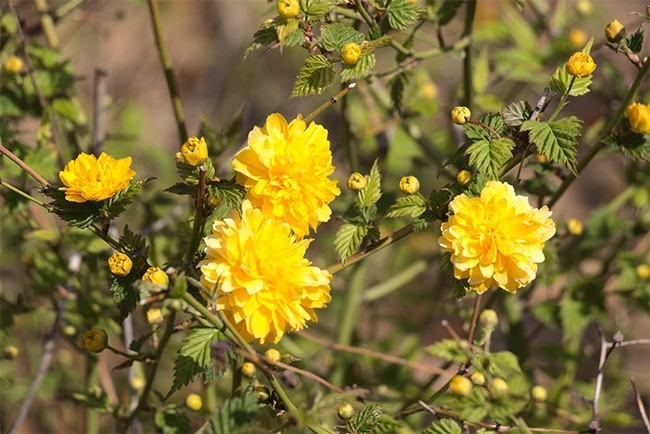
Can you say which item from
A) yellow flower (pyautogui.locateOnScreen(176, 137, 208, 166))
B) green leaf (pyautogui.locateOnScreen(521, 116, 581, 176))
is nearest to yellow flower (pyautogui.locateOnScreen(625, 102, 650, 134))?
green leaf (pyautogui.locateOnScreen(521, 116, 581, 176))

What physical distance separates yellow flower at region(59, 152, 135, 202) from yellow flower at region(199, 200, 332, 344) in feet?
0.62


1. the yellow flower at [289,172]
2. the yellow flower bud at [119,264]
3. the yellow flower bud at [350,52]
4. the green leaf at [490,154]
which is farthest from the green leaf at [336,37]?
the yellow flower bud at [119,264]

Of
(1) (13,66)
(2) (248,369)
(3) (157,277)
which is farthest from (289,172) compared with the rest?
(1) (13,66)

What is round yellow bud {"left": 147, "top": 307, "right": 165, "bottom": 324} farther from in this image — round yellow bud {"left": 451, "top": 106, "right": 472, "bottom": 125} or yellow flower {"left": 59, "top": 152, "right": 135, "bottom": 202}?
round yellow bud {"left": 451, "top": 106, "right": 472, "bottom": 125}

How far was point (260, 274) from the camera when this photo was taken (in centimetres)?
114

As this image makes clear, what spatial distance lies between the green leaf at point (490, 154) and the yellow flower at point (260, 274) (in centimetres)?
33

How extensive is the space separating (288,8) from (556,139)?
505 mm

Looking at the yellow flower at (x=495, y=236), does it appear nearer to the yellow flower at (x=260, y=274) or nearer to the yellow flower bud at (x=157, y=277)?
the yellow flower at (x=260, y=274)

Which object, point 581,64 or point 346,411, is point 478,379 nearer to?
point 346,411

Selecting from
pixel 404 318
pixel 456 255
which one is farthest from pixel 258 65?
pixel 456 255

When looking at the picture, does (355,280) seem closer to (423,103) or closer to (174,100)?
(423,103)

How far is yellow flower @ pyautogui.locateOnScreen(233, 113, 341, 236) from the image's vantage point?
119 cm

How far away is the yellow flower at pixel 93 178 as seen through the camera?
3.89 feet

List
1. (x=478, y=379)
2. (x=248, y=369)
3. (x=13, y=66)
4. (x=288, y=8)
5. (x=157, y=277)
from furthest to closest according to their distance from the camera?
(x=13, y=66) < (x=478, y=379) < (x=248, y=369) < (x=288, y=8) < (x=157, y=277)
